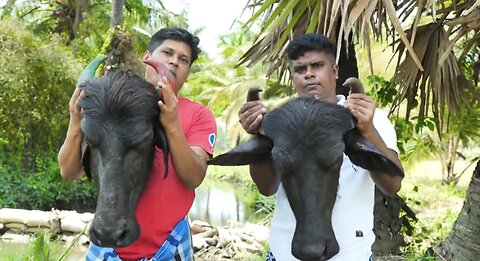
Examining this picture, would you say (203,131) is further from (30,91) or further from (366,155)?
(30,91)

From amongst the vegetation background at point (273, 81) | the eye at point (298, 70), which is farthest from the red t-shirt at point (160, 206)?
the vegetation background at point (273, 81)

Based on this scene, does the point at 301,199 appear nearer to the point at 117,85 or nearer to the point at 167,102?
the point at 167,102

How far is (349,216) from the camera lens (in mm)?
2260

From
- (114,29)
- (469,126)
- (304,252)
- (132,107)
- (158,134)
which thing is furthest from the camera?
(114,29)

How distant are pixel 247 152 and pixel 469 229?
3.32 metres

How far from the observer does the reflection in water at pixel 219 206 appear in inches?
660

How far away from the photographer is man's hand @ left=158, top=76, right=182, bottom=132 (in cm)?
203

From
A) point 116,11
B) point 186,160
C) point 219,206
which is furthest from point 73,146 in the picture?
point 219,206

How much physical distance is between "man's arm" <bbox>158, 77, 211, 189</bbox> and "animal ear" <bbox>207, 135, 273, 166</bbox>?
13 cm

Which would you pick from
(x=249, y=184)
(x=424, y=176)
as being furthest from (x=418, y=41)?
(x=249, y=184)

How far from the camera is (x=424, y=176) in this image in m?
21.1

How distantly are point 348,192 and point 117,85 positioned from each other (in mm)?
972

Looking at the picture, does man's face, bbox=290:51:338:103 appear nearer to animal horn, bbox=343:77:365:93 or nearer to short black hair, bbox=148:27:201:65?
animal horn, bbox=343:77:365:93

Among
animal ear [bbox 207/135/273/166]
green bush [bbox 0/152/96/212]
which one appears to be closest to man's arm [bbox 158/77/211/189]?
animal ear [bbox 207/135/273/166]
